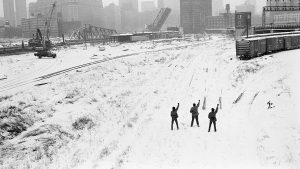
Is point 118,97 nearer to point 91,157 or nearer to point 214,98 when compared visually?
point 214,98

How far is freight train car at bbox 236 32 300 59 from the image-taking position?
41.3 meters

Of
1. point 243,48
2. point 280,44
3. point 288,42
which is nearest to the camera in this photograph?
point 243,48

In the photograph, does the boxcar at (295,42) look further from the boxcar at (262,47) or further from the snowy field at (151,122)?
the snowy field at (151,122)

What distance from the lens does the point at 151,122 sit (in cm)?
2131

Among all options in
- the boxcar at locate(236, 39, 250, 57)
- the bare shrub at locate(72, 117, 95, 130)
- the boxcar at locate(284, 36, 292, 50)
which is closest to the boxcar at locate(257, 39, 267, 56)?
the boxcar at locate(236, 39, 250, 57)

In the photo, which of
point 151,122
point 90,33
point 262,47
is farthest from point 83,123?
point 90,33

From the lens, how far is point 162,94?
2955cm

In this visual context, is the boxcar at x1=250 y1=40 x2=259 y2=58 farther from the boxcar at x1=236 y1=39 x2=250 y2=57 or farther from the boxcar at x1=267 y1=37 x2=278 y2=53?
the boxcar at x1=267 y1=37 x2=278 y2=53

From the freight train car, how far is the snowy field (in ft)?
17.0

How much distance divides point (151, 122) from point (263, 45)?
28.2 meters

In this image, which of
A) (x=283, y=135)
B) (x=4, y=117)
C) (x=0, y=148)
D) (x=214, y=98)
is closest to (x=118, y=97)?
(x=214, y=98)

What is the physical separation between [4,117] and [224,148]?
14.0 metres

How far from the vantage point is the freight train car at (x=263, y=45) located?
41.3 metres

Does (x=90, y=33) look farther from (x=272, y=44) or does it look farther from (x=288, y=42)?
(x=272, y=44)
